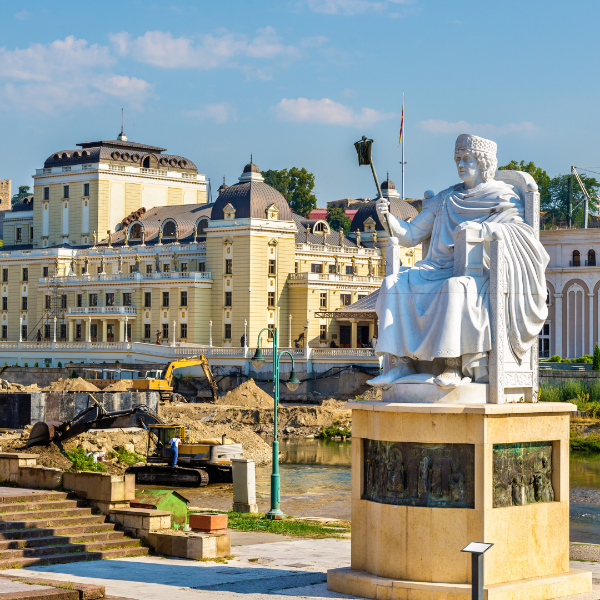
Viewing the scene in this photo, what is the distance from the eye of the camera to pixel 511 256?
14414 mm

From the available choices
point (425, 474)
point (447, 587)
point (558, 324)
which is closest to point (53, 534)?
point (425, 474)

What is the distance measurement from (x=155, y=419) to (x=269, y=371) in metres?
25.2

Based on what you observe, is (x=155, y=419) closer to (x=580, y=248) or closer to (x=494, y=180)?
(x=494, y=180)

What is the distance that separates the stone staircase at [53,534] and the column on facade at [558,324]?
60.3 metres

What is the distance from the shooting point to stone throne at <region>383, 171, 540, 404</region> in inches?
545

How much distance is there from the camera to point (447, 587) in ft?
43.4

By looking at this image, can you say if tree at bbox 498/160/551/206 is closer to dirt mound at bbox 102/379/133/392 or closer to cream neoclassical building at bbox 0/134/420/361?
cream neoclassical building at bbox 0/134/420/361

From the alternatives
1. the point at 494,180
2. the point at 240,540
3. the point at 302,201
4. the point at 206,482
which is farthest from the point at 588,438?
the point at 302,201

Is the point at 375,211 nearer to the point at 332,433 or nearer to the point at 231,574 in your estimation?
the point at 332,433

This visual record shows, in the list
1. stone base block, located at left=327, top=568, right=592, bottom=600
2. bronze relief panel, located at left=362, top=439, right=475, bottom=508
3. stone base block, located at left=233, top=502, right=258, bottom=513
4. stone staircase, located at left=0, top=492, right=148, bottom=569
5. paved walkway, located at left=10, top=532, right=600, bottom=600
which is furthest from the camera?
stone base block, located at left=233, top=502, right=258, bottom=513

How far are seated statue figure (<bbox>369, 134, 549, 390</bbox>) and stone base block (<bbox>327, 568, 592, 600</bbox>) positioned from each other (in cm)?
242

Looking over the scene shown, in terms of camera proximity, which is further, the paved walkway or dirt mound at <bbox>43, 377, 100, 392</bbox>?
dirt mound at <bbox>43, 377, 100, 392</bbox>

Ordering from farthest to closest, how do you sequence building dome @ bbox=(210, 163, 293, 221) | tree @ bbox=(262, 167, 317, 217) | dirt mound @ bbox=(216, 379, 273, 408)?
1. tree @ bbox=(262, 167, 317, 217)
2. building dome @ bbox=(210, 163, 293, 221)
3. dirt mound @ bbox=(216, 379, 273, 408)

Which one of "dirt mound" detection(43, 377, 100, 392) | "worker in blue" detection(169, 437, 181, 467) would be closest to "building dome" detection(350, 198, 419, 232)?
"dirt mound" detection(43, 377, 100, 392)
